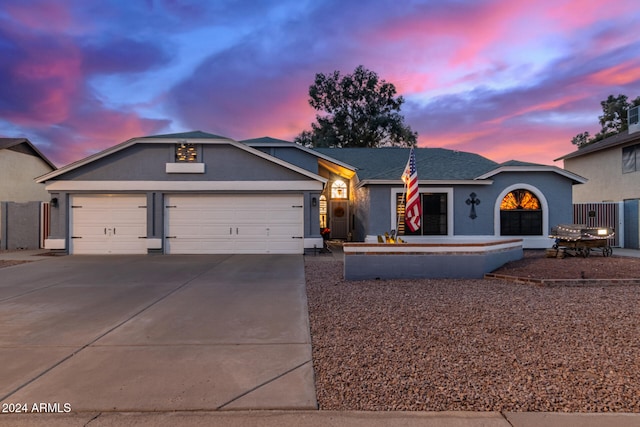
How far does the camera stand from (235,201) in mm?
14328

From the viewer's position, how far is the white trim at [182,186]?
14016 mm

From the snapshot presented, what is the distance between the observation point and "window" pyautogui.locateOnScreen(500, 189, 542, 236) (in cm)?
1484

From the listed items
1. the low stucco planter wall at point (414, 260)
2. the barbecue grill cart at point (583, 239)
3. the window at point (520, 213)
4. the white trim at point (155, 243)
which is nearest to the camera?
the low stucco planter wall at point (414, 260)

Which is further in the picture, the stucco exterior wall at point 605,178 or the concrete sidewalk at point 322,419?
the stucco exterior wall at point 605,178

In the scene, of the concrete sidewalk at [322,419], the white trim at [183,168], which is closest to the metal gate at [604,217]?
the concrete sidewalk at [322,419]

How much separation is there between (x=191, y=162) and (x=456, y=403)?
13163mm

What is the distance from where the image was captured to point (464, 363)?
3.95 metres

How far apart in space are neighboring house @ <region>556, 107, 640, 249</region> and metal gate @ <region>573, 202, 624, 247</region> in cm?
35

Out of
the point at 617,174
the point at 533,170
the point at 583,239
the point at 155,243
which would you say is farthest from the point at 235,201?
the point at 617,174

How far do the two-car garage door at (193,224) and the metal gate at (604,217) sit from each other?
1197cm

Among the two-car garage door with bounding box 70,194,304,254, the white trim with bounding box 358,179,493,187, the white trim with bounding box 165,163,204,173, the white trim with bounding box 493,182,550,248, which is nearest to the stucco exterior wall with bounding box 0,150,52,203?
the two-car garage door with bounding box 70,194,304,254

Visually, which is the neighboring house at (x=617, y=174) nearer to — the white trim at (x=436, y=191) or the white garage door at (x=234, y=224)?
the white trim at (x=436, y=191)

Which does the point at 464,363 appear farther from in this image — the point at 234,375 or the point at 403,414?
the point at 234,375

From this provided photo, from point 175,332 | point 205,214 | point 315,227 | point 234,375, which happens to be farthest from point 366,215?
point 234,375
